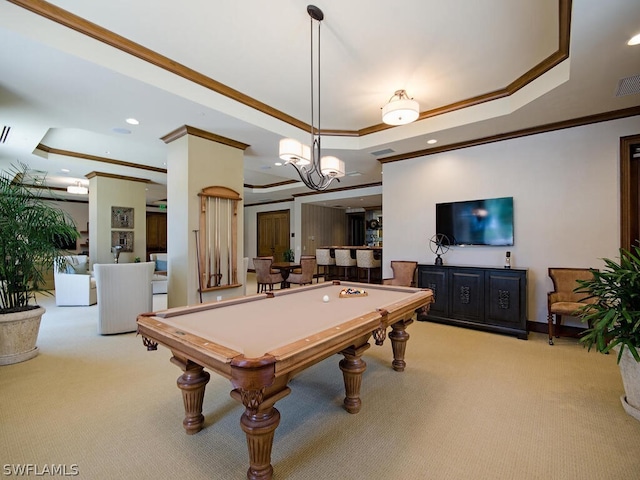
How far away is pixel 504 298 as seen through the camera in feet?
13.2

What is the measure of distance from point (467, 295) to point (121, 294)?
4850 mm

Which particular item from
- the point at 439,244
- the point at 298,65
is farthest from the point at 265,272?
the point at 298,65

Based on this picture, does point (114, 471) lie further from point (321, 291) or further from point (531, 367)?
point (531, 367)

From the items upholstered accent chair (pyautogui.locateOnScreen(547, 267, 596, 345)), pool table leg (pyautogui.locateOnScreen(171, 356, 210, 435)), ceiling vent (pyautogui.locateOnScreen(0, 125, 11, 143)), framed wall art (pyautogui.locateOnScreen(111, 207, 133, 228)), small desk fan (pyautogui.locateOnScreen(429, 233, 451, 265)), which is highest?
ceiling vent (pyautogui.locateOnScreen(0, 125, 11, 143))

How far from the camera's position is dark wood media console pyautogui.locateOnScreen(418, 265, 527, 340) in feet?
12.9

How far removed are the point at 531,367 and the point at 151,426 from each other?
3446 mm

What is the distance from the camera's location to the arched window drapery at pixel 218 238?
4.29 meters

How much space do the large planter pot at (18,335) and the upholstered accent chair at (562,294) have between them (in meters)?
5.93

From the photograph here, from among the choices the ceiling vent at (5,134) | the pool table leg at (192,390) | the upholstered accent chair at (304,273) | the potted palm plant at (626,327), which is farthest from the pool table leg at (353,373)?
the ceiling vent at (5,134)

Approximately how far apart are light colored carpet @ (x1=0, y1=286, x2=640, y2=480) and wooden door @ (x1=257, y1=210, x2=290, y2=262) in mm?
8028

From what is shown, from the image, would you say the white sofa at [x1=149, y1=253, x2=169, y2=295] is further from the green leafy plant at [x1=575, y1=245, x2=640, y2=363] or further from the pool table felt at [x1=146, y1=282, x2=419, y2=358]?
the green leafy plant at [x1=575, y1=245, x2=640, y2=363]

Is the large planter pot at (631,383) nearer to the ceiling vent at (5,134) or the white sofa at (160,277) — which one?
the ceiling vent at (5,134)

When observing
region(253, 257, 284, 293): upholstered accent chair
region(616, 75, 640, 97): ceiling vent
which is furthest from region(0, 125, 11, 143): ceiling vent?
A: region(616, 75, 640, 97): ceiling vent

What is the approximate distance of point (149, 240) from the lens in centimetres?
1221
